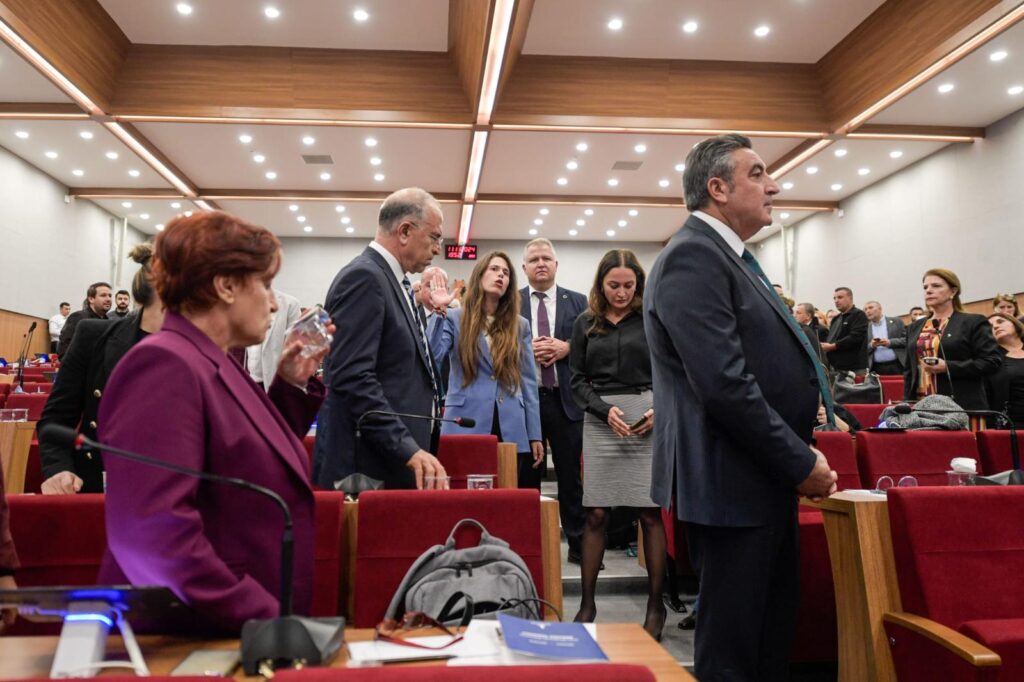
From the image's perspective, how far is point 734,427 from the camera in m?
1.65

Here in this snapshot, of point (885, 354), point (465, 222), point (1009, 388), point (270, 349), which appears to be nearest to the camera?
point (270, 349)

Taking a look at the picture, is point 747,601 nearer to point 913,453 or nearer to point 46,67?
point 913,453

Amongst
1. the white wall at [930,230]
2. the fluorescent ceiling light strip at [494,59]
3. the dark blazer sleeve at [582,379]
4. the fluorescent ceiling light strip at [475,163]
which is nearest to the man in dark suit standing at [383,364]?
A: the dark blazer sleeve at [582,379]

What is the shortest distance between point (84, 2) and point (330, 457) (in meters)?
8.19

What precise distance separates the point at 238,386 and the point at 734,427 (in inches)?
41.2

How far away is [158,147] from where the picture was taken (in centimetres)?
1077

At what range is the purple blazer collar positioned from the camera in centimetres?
115

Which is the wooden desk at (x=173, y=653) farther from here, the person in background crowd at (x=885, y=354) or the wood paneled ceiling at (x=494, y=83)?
the person in background crowd at (x=885, y=354)

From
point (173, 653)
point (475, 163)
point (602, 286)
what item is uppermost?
point (475, 163)

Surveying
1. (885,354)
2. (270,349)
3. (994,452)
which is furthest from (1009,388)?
(885,354)

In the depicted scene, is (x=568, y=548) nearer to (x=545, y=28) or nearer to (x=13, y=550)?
(x=13, y=550)

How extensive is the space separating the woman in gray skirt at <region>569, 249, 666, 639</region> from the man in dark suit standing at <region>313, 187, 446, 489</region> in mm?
923

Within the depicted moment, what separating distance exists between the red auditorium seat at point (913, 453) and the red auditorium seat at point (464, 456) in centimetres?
150

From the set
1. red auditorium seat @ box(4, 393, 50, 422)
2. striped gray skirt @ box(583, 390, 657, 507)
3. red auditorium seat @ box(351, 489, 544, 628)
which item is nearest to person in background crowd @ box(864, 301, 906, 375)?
striped gray skirt @ box(583, 390, 657, 507)
